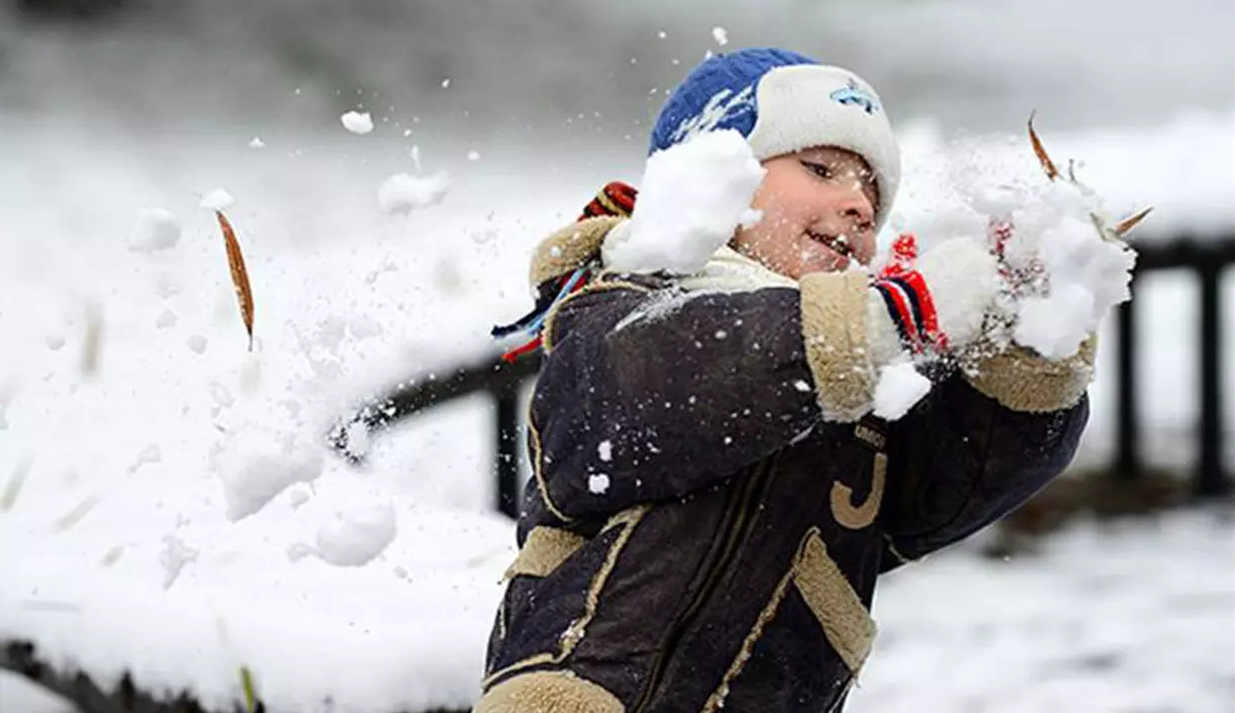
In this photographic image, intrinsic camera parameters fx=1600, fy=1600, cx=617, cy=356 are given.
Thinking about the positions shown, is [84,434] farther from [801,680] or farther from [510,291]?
[801,680]

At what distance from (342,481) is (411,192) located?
79 cm

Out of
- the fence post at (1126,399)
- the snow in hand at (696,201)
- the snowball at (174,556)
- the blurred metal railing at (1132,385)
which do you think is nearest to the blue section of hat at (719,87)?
the snow in hand at (696,201)

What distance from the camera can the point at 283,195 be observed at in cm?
869

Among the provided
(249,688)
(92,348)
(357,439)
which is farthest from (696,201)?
(92,348)

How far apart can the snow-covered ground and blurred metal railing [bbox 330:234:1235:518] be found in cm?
7

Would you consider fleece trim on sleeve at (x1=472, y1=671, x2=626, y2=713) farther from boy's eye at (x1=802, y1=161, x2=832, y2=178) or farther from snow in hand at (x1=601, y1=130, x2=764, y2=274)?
boy's eye at (x1=802, y1=161, x2=832, y2=178)

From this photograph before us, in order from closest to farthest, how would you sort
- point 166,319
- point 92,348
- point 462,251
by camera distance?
point 166,319 < point 462,251 < point 92,348

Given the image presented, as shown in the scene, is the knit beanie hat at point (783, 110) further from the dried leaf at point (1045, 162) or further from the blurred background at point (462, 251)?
the dried leaf at point (1045, 162)

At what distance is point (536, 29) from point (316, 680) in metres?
9.24

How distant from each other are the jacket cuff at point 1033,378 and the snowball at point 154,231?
0.97 m

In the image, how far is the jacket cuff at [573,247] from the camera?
1.59 metres

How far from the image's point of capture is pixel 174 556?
2.06 meters

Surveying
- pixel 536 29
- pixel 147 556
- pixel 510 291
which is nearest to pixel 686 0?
pixel 536 29

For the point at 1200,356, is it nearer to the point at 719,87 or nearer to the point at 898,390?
the point at 719,87
